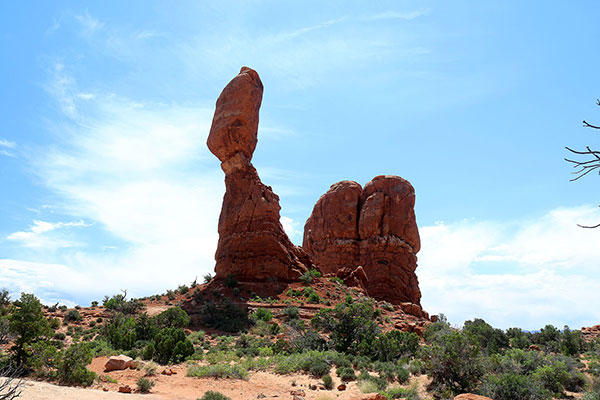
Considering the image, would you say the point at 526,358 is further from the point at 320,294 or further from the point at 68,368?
the point at 320,294

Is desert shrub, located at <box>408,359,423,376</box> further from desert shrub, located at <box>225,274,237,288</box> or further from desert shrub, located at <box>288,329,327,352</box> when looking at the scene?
desert shrub, located at <box>225,274,237,288</box>

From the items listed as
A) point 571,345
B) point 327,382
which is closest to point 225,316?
point 327,382

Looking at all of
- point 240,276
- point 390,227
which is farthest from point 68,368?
point 390,227

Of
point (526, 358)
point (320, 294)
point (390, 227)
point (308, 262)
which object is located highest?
point (390, 227)

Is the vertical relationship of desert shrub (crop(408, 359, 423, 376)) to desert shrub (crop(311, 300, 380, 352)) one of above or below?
below

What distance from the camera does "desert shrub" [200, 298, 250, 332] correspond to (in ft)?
80.8

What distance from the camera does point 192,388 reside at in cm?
1142

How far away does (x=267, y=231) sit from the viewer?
32625mm

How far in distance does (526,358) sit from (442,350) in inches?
155

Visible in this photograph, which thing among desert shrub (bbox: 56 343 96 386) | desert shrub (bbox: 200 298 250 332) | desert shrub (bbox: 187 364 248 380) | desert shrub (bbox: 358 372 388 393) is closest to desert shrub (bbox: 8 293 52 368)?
desert shrub (bbox: 56 343 96 386)

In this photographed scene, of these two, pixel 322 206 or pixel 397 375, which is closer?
pixel 397 375

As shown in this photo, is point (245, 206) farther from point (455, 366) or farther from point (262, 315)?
point (455, 366)

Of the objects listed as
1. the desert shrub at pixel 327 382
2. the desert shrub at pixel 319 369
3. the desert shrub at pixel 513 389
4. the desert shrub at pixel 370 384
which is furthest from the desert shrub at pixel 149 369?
the desert shrub at pixel 513 389

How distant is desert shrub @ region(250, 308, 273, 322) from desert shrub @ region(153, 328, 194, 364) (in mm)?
9298
